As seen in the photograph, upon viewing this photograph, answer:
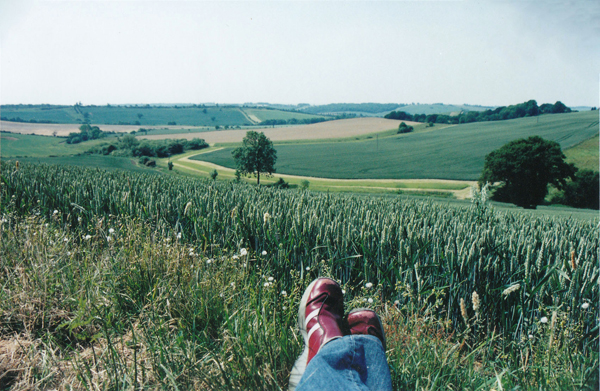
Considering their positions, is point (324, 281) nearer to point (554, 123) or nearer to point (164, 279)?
point (164, 279)

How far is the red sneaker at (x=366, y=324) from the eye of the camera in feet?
5.89

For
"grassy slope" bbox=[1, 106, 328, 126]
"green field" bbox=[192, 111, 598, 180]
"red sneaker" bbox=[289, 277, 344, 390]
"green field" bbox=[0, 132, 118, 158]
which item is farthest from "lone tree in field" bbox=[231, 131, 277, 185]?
"grassy slope" bbox=[1, 106, 328, 126]

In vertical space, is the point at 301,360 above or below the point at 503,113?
below

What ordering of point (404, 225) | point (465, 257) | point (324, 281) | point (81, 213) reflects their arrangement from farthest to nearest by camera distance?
point (81, 213) < point (404, 225) < point (465, 257) < point (324, 281)

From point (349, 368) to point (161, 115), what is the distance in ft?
339

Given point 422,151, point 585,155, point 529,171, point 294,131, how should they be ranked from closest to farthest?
1. point 529,171
2. point 585,155
3. point 422,151
4. point 294,131

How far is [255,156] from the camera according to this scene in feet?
123

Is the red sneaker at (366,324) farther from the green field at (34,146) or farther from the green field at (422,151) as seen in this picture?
the green field at (34,146)

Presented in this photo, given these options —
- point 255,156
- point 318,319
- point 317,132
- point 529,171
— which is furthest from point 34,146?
point 529,171

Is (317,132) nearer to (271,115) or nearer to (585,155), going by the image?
(271,115)

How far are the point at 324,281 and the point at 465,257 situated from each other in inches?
47.6

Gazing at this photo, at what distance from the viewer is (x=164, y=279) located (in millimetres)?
2383

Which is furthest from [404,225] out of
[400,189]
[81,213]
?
[400,189]

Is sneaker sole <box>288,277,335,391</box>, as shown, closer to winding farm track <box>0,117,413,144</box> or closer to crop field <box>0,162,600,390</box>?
crop field <box>0,162,600,390</box>
